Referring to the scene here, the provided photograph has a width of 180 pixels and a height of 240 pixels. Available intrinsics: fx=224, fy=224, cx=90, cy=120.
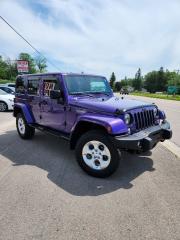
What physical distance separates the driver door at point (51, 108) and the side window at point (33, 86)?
1.10 feet

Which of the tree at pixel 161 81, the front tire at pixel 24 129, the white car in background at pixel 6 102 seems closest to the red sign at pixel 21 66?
the white car in background at pixel 6 102

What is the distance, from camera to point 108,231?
2615 mm

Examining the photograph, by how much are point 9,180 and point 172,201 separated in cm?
268

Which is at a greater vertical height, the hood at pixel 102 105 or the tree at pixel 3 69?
the tree at pixel 3 69

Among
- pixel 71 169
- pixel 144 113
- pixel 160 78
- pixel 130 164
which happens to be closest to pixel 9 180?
pixel 71 169

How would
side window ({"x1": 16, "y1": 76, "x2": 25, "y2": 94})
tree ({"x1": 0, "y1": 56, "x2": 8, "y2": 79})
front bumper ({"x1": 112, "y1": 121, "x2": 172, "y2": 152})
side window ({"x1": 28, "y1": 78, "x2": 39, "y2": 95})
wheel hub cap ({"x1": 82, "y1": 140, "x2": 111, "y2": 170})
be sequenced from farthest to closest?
tree ({"x1": 0, "y1": 56, "x2": 8, "y2": 79}) → side window ({"x1": 16, "y1": 76, "x2": 25, "y2": 94}) → side window ({"x1": 28, "y1": 78, "x2": 39, "y2": 95}) → wheel hub cap ({"x1": 82, "y1": 140, "x2": 111, "y2": 170}) → front bumper ({"x1": 112, "y1": 121, "x2": 172, "y2": 152})

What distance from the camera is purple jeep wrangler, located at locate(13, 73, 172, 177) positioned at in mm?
3854

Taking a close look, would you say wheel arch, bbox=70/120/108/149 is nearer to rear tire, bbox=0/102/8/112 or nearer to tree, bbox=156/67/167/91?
rear tire, bbox=0/102/8/112

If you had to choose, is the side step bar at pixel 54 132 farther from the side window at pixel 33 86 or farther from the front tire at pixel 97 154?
the side window at pixel 33 86

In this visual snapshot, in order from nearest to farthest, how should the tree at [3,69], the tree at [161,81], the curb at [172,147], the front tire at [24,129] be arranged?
the curb at [172,147] < the front tire at [24,129] < the tree at [3,69] < the tree at [161,81]

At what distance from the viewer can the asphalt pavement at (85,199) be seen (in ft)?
8.62

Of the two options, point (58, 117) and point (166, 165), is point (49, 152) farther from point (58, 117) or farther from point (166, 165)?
point (166, 165)

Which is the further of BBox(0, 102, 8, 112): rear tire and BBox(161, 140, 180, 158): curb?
BBox(0, 102, 8, 112): rear tire

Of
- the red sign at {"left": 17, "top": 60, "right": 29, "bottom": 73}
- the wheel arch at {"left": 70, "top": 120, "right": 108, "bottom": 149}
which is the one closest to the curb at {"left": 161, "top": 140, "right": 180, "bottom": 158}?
the wheel arch at {"left": 70, "top": 120, "right": 108, "bottom": 149}
